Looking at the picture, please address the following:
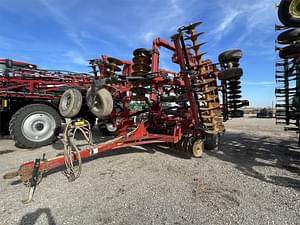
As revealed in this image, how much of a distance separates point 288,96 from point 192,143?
2.71 m

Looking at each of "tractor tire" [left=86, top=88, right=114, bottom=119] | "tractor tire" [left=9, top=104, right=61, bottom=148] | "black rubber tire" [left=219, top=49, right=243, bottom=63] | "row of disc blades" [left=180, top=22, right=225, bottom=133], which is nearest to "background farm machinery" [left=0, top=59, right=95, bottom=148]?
"tractor tire" [left=9, top=104, right=61, bottom=148]

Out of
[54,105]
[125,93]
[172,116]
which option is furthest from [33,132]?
[172,116]

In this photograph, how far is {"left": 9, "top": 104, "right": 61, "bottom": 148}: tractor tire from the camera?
18.9ft

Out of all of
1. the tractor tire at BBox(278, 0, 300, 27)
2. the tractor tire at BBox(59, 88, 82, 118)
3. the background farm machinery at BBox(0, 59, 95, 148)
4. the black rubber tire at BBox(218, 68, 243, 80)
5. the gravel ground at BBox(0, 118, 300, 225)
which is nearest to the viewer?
the gravel ground at BBox(0, 118, 300, 225)

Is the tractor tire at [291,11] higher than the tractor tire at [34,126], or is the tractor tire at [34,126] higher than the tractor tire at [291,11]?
the tractor tire at [291,11]

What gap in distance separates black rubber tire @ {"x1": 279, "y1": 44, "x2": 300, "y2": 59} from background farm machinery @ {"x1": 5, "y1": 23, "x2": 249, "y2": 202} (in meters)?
0.97

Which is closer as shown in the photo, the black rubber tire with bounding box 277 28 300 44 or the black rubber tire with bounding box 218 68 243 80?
the black rubber tire with bounding box 277 28 300 44

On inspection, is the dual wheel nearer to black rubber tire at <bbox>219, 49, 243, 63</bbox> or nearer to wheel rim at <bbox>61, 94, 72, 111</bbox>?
wheel rim at <bbox>61, 94, 72, 111</bbox>

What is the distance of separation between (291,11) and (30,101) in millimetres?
6895

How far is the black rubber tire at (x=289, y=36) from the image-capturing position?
4.64m

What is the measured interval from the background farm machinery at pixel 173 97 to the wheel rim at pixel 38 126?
1.88 metres

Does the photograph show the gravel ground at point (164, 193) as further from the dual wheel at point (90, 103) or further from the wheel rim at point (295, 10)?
the wheel rim at point (295, 10)

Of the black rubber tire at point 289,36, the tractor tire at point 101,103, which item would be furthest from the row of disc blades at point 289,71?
the tractor tire at point 101,103

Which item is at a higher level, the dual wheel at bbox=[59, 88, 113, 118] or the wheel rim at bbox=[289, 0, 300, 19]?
the wheel rim at bbox=[289, 0, 300, 19]
